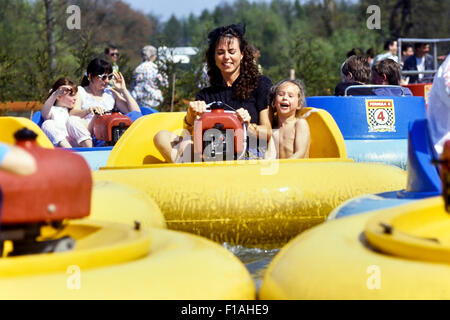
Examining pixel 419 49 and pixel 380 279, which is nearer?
pixel 380 279

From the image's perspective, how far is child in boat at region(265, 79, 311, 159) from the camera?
15.9ft

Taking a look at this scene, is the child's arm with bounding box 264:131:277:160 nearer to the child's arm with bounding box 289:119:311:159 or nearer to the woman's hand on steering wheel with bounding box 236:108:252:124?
the child's arm with bounding box 289:119:311:159

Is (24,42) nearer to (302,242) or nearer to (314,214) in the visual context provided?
(314,214)

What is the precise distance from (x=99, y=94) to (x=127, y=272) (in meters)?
4.91

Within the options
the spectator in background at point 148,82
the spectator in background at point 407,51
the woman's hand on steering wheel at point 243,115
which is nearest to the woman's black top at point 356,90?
the woman's hand on steering wheel at point 243,115

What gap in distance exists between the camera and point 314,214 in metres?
4.04

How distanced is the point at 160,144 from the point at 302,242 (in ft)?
8.39

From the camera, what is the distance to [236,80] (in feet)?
A: 16.5

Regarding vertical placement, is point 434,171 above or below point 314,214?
above

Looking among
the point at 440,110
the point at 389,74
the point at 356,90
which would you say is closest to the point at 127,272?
the point at 440,110

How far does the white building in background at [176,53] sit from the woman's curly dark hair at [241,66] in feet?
16.7

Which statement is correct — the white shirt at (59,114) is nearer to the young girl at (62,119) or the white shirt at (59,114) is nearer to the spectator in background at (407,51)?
the young girl at (62,119)

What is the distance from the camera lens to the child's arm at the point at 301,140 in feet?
15.9

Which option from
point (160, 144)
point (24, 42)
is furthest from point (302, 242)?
point (24, 42)
